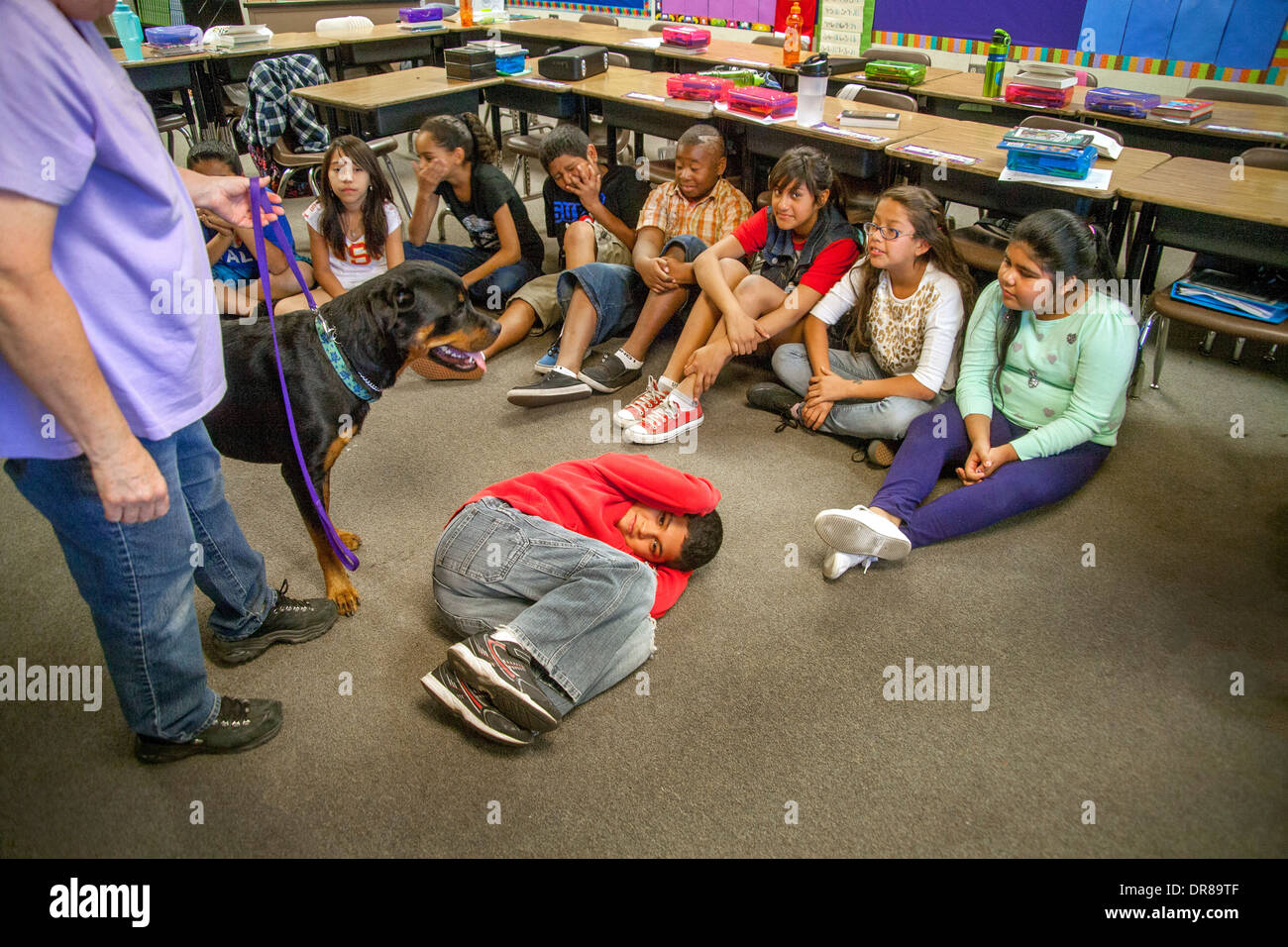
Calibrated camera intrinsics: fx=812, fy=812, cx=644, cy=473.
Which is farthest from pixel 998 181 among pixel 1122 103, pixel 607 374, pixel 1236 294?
pixel 607 374

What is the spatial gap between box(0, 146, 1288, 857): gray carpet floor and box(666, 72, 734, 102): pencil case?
7.12ft

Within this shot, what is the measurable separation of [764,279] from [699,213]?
22.9 inches

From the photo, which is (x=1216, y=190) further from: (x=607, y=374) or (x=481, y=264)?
(x=481, y=264)

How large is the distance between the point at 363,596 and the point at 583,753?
79cm

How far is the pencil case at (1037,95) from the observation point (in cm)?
379

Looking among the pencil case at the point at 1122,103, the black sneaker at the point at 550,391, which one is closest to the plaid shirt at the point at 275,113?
the black sneaker at the point at 550,391

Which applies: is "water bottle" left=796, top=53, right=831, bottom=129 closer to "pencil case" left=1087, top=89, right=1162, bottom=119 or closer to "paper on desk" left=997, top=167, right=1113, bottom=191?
"paper on desk" left=997, top=167, right=1113, bottom=191

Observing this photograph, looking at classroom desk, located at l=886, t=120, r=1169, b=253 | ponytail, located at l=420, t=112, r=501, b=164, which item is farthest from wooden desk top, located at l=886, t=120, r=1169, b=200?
ponytail, located at l=420, t=112, r=501, b=164

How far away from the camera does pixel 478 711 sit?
1.68 metres

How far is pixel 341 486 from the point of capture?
8.51ft

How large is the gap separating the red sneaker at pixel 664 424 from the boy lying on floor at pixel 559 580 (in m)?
0.74

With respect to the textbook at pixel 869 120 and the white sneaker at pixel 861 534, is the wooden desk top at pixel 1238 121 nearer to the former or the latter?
the textbook at pixel 869 120

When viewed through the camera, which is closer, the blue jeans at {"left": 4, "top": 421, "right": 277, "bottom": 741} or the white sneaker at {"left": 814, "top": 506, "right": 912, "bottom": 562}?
the blue jeans at {"left": 4, "top": 421, "right": 277, "bottom": 741}

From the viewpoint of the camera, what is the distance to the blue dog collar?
6.43 ft
